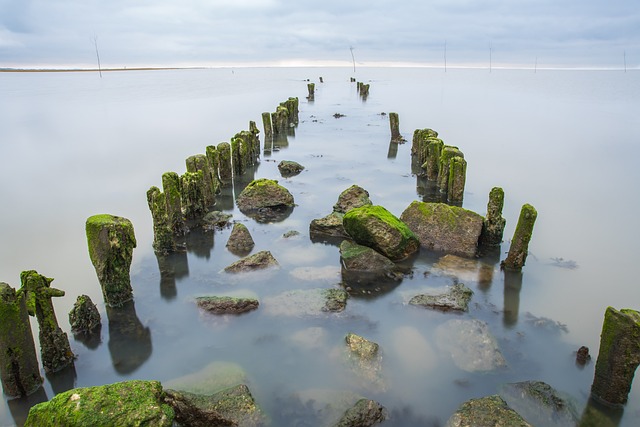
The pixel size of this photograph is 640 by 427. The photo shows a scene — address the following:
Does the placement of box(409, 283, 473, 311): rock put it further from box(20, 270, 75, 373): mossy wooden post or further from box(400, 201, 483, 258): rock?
box(20, 270, 75, 373): mossy wooden post

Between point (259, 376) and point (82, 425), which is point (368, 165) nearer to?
point (259, 376)

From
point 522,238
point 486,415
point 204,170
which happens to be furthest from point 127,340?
point 522,238

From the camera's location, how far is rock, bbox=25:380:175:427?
439cm

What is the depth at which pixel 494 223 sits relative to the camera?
11219 mm

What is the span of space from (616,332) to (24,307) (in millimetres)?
7900

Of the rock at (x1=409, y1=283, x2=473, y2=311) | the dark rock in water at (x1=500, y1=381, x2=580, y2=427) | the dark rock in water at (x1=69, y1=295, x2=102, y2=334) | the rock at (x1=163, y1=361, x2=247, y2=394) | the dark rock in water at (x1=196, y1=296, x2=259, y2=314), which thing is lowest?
the dark rock in water at (x1=500, y1=381, x2=580, y2=427)

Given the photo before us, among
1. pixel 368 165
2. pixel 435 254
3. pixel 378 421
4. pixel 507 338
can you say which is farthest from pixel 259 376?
pixel 368 165

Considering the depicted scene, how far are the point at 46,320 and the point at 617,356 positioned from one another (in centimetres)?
811

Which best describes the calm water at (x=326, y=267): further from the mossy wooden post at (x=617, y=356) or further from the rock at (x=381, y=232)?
the rock at (x=381, y=232)

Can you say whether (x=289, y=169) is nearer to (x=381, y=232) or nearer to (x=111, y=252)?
(x=381, y=232)

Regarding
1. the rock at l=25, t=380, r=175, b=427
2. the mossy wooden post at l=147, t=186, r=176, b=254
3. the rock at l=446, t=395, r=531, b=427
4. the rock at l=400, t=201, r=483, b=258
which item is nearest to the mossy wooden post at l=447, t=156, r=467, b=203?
the rock at l=400, t=201, r=483, b=258

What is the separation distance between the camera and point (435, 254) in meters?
11.0

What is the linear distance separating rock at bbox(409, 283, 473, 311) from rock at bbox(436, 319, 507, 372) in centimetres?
48

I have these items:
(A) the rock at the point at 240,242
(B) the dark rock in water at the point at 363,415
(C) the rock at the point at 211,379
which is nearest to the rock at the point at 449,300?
(B) the dark rock in water at the point at 363,415
